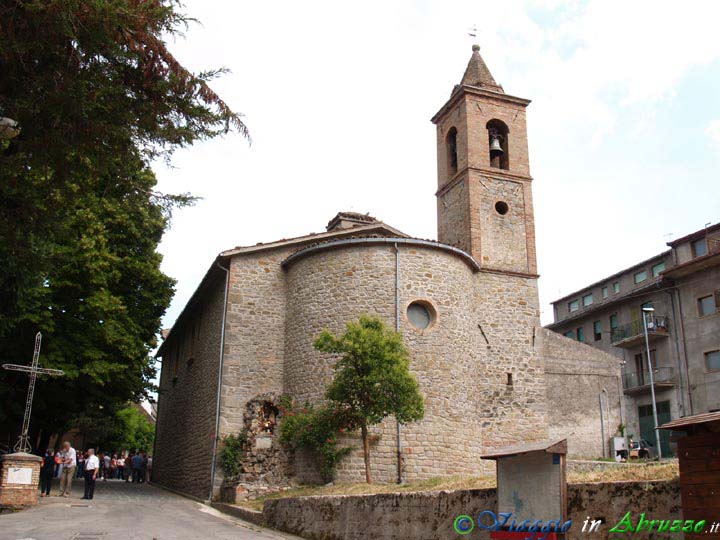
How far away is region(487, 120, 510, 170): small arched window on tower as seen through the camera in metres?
24.5

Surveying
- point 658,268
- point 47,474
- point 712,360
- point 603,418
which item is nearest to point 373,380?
point 47,474

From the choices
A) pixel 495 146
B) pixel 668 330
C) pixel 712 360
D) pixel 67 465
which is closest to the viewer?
pixel 67 465

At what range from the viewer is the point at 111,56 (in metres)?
7.64

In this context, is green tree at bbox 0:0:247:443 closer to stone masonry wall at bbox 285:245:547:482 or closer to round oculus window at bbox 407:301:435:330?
stone masonry wall at bbox 285:245:547:482

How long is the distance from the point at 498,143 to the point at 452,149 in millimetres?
1997

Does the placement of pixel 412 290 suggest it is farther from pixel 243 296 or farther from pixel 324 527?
pixel 324 527

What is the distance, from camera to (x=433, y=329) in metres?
19.2

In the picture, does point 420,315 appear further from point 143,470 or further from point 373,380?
point 143,470

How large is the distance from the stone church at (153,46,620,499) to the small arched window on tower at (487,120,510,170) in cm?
6

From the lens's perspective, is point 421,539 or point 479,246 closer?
point 421,539

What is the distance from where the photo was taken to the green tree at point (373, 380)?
15430mm

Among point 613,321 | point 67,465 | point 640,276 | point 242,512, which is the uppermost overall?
point 640,276

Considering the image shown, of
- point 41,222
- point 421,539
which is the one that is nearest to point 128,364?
point 41,222

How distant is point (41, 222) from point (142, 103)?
6.70 feet
